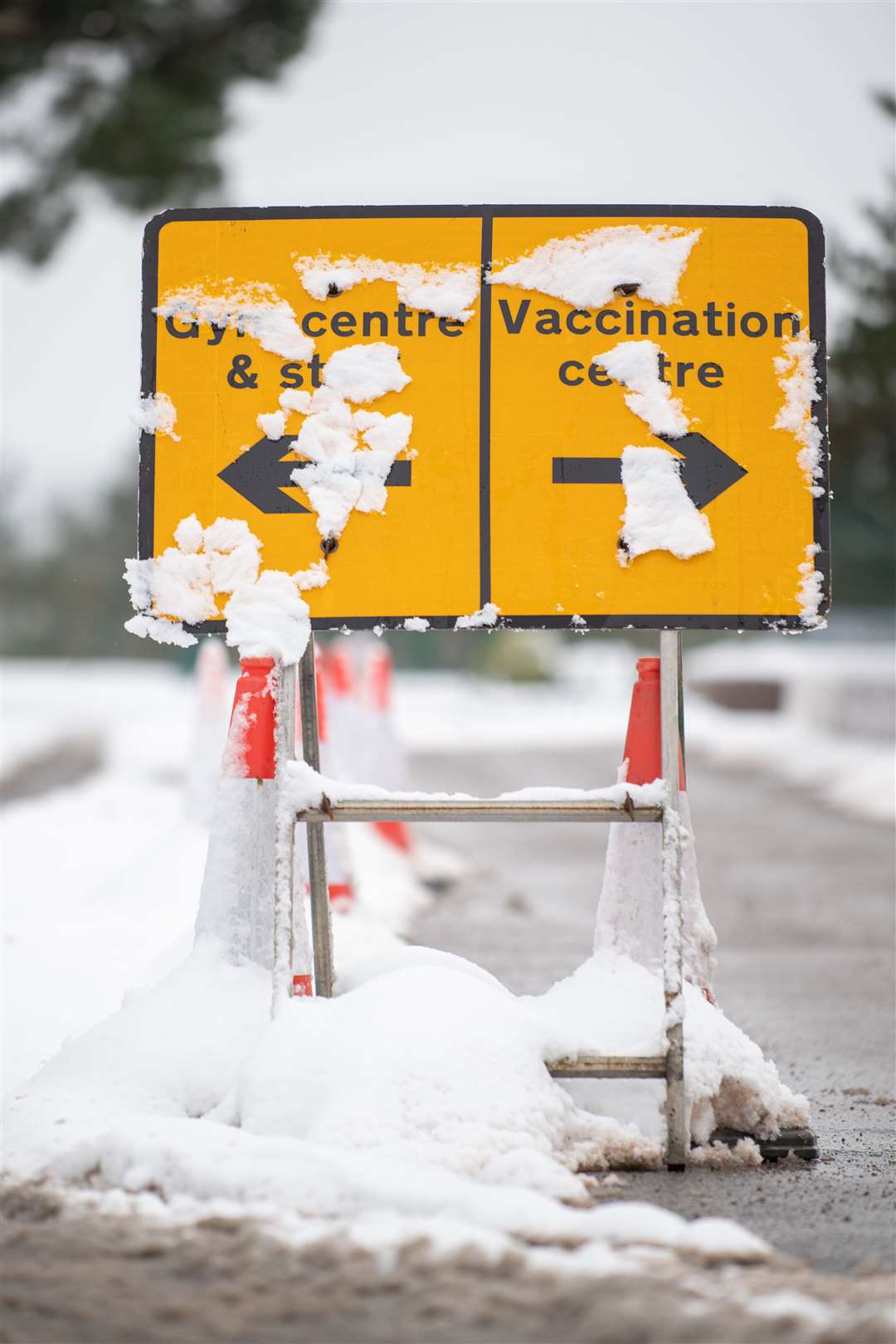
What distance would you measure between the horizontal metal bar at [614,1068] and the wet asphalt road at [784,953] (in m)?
0.16

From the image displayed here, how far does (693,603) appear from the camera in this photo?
367 cm

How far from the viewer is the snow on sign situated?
3689 mm

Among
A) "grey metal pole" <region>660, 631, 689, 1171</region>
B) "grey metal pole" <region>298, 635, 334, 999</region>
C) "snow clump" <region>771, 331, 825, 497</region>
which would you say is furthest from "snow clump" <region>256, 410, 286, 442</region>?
"snow clump" <region>771, 331, 825, 497</region>

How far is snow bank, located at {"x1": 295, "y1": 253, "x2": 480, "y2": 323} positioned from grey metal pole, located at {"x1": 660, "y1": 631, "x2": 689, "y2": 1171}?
0.99m

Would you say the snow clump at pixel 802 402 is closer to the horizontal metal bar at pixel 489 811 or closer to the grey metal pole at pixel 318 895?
the horizontal metal bar at pixel 489 811

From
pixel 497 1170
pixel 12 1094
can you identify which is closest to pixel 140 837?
pixel 12 1094

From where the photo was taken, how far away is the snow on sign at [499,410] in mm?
3689

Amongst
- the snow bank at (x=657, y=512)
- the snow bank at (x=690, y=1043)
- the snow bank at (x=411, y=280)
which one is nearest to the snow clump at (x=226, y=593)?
the snow bank at (x=411, y=280)

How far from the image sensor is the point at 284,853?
11.9ft

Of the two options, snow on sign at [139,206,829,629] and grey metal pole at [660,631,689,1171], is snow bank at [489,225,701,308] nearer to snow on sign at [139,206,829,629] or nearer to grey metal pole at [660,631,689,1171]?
snow on sign at [139,206,829,629]

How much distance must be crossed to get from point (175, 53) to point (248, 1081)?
11.8 meters

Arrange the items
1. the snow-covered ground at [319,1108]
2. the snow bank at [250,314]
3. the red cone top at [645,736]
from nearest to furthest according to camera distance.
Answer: the snow-covered ground at [319,1108] < the snow bank at [250,314] < the red cone top at [645,736]

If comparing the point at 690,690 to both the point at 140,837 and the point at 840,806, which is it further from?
the point at 140,837

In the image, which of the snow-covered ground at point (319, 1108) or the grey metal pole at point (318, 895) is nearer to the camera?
the snow-covered ground at point (319, 1108)
